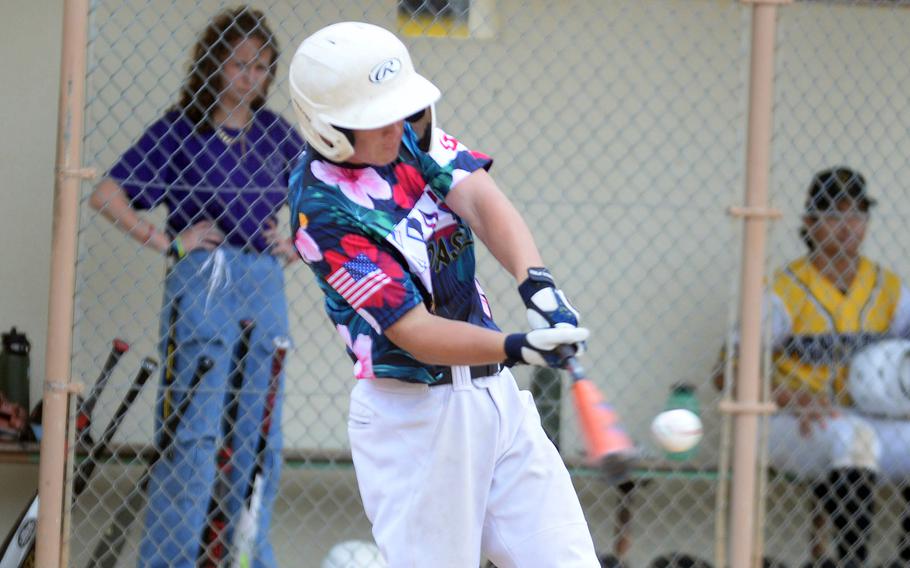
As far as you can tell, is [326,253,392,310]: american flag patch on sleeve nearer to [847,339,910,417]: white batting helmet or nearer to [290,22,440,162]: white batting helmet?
[290,22,440,162]: white batting helmet

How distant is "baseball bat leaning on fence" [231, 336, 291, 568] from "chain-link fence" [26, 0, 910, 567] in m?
0.09

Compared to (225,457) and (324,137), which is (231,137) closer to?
(225,457)

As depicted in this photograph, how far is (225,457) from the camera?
14.3ft

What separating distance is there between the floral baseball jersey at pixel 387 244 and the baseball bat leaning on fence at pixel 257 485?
1393 millimetres

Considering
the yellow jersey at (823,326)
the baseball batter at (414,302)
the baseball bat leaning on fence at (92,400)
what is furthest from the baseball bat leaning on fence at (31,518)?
the yellow jersey at (823,326)

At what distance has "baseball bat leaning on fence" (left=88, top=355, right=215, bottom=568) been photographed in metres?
4.26

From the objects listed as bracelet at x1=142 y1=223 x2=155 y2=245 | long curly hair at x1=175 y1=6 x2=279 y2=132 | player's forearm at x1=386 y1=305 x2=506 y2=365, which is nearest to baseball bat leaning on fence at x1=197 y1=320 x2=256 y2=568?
bracelet at x1=142 y1=223 x2=155 y2=245

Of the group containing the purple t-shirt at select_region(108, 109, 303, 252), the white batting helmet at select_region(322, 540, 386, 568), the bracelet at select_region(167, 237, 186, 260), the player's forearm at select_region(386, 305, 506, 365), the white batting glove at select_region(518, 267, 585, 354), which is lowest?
the white batting helmet at select_region(322, 540, 386, 568)

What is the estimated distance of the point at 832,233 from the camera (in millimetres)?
4879

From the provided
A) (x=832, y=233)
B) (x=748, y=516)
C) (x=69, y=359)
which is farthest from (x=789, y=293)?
(x=69, y=359)

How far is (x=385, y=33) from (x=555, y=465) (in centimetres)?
100

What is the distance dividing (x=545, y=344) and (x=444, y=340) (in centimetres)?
25

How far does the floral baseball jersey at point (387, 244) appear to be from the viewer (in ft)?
9.01

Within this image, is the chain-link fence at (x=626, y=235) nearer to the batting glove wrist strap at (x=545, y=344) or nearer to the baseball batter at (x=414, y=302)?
the baseball batter at (x=414, y=302)
